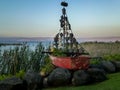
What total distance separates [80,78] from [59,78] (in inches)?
36.1

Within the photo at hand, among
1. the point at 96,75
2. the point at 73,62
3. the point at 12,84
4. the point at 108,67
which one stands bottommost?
the point at 12,84

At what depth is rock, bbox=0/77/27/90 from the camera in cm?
1070

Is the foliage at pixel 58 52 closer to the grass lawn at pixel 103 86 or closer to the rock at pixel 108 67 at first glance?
the rock at pixel 108 67

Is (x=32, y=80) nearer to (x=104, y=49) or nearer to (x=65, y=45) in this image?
(x=65, y=45)

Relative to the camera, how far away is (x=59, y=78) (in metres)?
11.8

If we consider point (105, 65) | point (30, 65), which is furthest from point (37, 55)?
point (105, 65)

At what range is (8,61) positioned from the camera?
1958 centimetres

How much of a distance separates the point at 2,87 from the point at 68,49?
17.4 ft

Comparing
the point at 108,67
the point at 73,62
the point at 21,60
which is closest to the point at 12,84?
the point at 73,62

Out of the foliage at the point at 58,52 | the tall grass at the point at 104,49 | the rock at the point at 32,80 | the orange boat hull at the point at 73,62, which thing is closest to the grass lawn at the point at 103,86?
the rock at the point at 32,80

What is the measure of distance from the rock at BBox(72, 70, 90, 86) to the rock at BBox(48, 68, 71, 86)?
0.33 m

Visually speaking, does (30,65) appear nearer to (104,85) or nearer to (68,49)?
(68,49)

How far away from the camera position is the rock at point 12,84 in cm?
1070

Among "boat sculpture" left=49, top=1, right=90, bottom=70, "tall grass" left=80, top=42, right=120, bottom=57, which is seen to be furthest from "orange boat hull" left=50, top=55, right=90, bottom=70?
"tall grass" left=80, top=42, right=120, bottom=57
